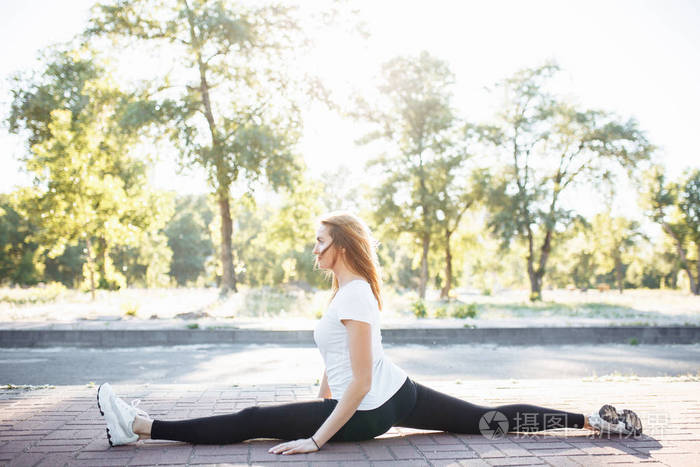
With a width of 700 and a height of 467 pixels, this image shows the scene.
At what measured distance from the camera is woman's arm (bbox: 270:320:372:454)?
311cm

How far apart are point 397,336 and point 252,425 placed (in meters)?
8.19

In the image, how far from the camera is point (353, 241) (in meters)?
3.34

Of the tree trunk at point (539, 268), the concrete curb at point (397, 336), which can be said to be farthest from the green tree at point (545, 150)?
the concrete curb at point (397, 336)

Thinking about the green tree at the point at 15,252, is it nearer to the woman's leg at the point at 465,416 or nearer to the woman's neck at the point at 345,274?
the woman's neck at the point at 345,274

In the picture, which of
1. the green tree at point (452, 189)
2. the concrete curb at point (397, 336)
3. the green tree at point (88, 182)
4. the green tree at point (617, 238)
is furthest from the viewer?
the green tree at point (617, 238)

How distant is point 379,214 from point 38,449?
2616 cm

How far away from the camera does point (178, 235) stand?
197 feet

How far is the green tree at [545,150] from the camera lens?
97.9ft

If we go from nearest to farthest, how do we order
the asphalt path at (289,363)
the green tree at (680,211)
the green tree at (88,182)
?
the asphalt path at (289,363) → the green tree at (88,182) → the green tree at (680,211)

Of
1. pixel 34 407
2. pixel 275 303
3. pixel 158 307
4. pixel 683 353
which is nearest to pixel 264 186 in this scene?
pixel 275 303

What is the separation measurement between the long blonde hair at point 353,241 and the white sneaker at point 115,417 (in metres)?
1.60

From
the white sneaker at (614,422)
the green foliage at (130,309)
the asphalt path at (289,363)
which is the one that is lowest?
the asphalt path at (289,363)

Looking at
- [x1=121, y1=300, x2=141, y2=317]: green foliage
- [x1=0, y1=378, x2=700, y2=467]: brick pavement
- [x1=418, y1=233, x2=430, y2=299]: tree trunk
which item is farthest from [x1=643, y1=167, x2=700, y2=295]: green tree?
[x1=0, y1=378, x2=700, y2=467]: brick pavement

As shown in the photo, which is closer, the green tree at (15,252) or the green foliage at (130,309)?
the green foliage at (130,309)
